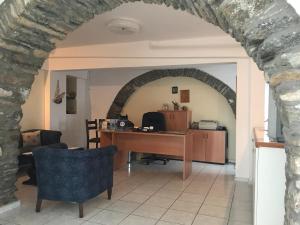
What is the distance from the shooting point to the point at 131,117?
7332mm

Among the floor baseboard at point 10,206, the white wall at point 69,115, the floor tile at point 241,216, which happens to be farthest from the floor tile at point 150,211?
the white wall at point 69,115

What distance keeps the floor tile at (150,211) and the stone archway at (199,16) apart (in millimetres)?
1595

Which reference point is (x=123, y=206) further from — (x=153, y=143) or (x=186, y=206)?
(x=153, y=143)

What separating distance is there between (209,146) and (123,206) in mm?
3377

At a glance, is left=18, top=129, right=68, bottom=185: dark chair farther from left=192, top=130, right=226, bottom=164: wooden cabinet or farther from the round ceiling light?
left=192, top=130, right=226, bottom=164: wooden cabinet

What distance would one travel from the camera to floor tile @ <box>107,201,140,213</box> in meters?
3.25

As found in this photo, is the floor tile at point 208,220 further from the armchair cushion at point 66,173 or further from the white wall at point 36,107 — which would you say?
the white wall at point 36,107

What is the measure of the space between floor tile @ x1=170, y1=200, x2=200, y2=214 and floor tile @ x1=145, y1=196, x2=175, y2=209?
8cm

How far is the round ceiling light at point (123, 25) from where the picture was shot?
12.4 ft

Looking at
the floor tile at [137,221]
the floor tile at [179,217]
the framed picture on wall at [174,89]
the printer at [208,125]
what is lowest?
the floor tile at [179,217]

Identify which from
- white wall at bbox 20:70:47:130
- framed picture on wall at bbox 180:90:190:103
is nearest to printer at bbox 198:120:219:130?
framed picture on wall at bbox 180:90:190:103

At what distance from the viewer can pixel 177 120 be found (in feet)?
21.5

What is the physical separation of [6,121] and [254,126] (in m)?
3.88

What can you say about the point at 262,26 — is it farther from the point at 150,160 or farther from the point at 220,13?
the point at 150,160
